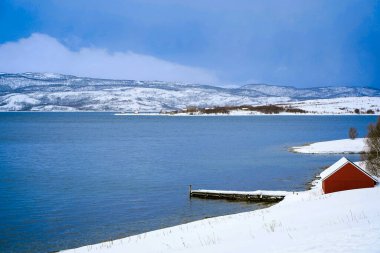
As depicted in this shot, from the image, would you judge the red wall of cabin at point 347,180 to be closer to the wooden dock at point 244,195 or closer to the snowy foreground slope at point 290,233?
the snowy foreground slope at point 290,233

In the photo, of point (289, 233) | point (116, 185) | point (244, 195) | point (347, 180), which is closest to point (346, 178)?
point (347, 180)

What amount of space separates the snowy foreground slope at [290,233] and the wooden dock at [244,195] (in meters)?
1.92

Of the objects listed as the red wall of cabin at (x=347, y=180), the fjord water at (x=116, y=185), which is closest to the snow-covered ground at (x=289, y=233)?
the red wall of cabin at (x=347, y=180)

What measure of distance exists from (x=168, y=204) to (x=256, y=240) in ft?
77.8

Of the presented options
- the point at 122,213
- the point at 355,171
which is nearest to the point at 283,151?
the point at 355,171

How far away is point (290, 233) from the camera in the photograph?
60.8ft

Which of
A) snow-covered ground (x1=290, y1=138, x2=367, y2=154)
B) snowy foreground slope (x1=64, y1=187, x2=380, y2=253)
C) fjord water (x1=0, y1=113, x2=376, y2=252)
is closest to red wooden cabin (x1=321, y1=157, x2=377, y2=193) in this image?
snowy foreground slope (x1=64, y1=187, x2=380, y2=253)

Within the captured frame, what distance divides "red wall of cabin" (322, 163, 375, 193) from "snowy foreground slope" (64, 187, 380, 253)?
1838 millimetres

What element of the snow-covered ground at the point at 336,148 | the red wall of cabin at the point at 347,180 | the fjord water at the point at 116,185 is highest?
the snow-covered ground at the point at 336,148

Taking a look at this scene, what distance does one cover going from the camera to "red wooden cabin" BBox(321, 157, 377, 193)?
4022 cm

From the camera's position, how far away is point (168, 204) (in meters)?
41.1

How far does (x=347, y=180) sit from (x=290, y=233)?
2432 cm

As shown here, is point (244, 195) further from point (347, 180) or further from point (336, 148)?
point (336, 148)

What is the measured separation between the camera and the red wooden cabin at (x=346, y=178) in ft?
132
